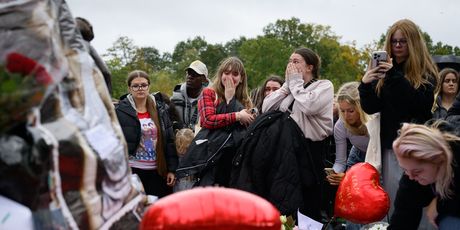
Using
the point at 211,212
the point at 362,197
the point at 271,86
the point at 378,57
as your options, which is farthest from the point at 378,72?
the point at 211,212

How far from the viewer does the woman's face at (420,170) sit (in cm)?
330

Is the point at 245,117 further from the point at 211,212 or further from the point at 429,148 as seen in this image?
the point at 211,212

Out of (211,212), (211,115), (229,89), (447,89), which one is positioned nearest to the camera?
(211,212)

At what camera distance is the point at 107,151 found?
6.82 ft

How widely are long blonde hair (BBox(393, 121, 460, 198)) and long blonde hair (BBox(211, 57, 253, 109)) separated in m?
2.58

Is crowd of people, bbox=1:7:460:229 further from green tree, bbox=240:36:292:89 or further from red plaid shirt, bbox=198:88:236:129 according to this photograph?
green tree, bbox=240:36:292:89

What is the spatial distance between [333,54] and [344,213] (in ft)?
178

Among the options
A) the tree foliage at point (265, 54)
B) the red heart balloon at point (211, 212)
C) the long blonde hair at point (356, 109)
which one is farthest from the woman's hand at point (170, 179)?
the tree foliage at point (265, 54)

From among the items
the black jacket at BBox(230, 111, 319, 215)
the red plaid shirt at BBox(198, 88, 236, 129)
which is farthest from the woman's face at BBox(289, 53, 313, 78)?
the red plaid shirt at BBox(198, 88, 236, 129)

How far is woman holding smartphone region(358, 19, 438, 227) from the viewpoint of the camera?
443 centimetres

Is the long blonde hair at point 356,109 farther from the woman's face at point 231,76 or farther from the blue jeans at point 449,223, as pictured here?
the blue jeans at point 449,223

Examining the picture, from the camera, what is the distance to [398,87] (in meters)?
4.38

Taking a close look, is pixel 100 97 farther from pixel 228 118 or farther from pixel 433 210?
pixel 228 118

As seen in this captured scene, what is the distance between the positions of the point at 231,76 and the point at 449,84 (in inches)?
88.3
